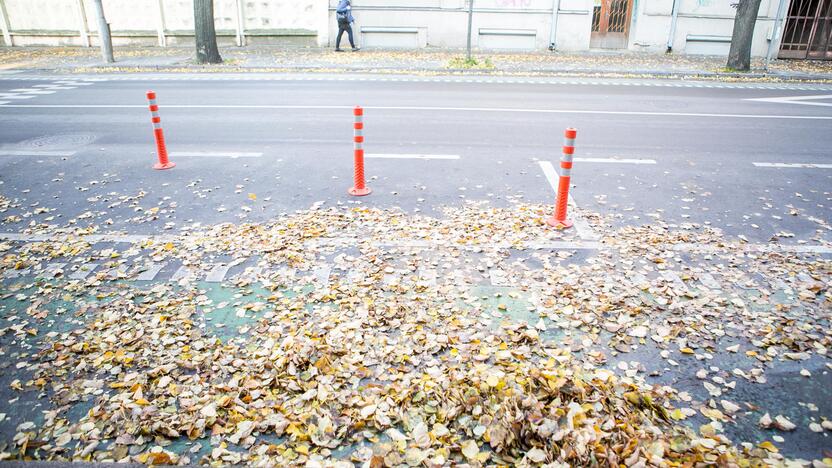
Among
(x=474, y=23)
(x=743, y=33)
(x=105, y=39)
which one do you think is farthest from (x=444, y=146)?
(x=474, y=23)

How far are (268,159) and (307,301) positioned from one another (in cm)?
443

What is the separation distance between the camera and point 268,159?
27.3 ft

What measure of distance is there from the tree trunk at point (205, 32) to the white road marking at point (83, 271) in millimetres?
15305

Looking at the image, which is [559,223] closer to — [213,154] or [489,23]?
[213,154]

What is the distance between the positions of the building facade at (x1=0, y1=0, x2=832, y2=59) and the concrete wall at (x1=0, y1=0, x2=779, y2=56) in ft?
0.14

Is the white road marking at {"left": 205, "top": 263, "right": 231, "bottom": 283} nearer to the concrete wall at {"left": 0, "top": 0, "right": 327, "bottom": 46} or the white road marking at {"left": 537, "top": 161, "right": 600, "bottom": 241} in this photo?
the white road marking at {"left": 537, "top": 161, "right": 600, "bottom": 241}

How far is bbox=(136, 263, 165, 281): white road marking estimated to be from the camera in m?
4.90

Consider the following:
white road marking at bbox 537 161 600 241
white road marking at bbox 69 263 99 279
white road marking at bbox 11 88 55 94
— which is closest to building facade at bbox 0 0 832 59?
white road marking at bbox 11 88 55 94

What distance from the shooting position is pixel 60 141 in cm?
936

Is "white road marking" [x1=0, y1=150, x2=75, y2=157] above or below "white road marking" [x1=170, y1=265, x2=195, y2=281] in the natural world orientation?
above

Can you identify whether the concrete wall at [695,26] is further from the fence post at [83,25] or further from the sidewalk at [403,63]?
the fence post at [83,25]

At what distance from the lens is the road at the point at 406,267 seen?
3508mm

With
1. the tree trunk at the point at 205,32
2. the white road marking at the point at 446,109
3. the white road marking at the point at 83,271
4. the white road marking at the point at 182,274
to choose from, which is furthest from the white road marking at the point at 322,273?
the tree trunk at the point at 205,32

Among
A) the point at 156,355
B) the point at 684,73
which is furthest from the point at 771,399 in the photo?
the point at 684,73
